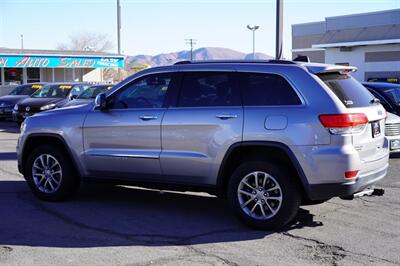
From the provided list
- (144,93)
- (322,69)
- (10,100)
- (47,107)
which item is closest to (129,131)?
(144,93)

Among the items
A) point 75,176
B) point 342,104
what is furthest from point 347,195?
point 75,176

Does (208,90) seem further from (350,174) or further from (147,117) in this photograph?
(350,174)

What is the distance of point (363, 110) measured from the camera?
239 inches

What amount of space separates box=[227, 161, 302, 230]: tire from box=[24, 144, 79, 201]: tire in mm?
2413

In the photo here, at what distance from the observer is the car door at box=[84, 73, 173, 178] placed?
22.0 feet

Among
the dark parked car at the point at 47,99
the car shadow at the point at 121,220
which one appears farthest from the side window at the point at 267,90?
the dark parked car at the point at 47,99

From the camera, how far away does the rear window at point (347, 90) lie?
6.08m

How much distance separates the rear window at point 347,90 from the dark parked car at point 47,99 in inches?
521

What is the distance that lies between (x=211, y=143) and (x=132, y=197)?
2138mm

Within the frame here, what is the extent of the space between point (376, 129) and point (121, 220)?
3.21 meters

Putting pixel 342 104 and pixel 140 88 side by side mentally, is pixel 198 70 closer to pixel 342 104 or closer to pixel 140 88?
pixel 140 88

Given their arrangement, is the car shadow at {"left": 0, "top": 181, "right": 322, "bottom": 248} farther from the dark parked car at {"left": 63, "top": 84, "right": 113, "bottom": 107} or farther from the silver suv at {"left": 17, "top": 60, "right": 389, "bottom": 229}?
the dark parked car at {"left": 63, "top": 84, "right": 113, "bottom": 107}

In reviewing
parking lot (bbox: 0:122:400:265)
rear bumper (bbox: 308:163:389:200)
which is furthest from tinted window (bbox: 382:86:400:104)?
rear bumper (bbox: 308:163:389:200)

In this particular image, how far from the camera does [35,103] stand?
18.5m
